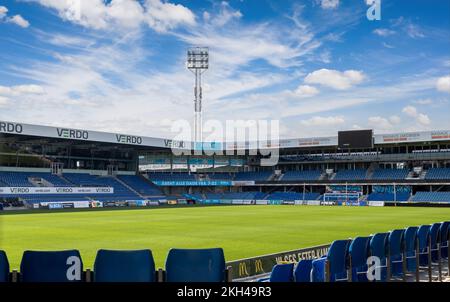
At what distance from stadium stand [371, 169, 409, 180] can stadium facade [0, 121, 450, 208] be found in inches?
4.7

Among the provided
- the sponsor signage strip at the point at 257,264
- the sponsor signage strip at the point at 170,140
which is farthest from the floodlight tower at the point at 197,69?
the sponsor signage strip at the point at 257,264

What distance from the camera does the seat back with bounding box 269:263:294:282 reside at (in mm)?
5801

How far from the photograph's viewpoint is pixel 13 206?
147ft

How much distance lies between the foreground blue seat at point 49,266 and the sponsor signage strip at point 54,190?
42011 mm

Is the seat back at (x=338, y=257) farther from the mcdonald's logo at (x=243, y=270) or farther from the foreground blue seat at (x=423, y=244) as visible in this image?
the foreground blue seat at (x=423, y=244)

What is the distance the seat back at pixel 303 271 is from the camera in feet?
20.6

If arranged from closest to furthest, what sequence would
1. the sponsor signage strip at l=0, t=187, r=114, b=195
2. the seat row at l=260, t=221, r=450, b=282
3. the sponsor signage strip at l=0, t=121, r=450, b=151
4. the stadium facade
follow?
the seat row at l=260, t=221, r=450, b=282
the sponsor signage strip at l=0, t=121, r=450, b=151
the sponsor signage strip at l=0, t=187, r=114, b=195
the stadium facade

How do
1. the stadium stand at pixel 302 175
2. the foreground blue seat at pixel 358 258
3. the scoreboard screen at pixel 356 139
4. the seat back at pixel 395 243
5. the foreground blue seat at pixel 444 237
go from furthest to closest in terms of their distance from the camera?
the stadium stand at pixel 302 175
the scoreboard screen at pixel 356 139
the foreground blue seat at pixel 444 237
the seat back at pixel 395 243
the foreground blue seat at pixel 358 258

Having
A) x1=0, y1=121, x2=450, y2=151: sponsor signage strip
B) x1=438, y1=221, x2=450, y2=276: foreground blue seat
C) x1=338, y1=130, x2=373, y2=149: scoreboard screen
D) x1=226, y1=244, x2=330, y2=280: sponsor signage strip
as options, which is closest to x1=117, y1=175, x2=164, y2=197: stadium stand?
x1=0, y1=121, x2=450, y2=151: sponsor signage strip

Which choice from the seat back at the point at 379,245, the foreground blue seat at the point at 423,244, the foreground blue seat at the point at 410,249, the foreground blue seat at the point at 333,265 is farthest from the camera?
the foreground blue seat at the point at 423,244

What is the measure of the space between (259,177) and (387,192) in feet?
59.5

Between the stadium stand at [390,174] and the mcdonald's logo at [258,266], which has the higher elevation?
the stadium stand at [390,174]

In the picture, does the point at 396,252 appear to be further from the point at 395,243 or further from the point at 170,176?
the point at 170,176

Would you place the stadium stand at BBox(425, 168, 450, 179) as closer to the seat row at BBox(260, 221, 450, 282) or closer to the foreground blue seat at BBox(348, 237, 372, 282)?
the seat row at BBox(260, 221, 450, 282)
